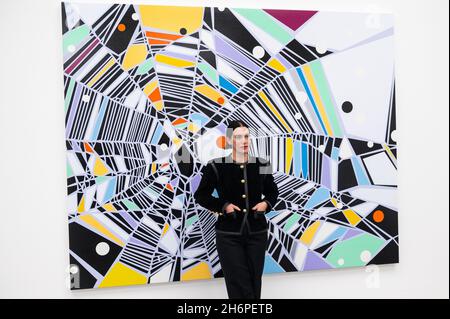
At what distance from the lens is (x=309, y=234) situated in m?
2.88

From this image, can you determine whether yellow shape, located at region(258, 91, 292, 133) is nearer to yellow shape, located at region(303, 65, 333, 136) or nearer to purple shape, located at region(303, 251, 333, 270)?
yellow shape, located at region(303, 65, 333, 136)

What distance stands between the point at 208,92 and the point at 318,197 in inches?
40.5

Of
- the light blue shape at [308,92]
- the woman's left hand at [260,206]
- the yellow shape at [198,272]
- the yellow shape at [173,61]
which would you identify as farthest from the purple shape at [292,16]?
the yellow shape at [198,272]

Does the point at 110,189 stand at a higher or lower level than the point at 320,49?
lower

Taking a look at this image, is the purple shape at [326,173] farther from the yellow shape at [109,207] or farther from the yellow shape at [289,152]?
the yellow shape at [109,207]

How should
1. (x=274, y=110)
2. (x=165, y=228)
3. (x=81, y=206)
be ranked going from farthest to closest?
(x=274, y=110)
(x=165, y=228)
(x=81, y=206)

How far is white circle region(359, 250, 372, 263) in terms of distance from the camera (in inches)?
117

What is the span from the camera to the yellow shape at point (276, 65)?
9.18ft

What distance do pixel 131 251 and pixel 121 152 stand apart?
0.63 metres

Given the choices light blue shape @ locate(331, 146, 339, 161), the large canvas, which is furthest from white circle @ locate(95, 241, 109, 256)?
light blue shape @ locate(331, 146, 339, 161)

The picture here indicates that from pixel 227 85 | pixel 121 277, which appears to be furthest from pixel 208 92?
pixel 121 277

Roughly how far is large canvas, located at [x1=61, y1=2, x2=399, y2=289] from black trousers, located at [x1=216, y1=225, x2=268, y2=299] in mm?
442

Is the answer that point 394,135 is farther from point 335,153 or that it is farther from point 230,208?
point 230,208

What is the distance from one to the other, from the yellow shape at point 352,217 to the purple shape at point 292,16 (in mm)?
1302
